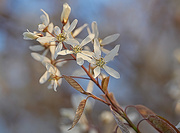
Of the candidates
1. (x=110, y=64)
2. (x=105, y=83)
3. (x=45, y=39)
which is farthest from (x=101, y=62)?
(x=110, y=64)

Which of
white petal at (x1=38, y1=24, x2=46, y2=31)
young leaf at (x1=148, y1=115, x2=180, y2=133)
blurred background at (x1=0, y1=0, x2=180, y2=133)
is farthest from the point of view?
blurred background at (x1=0, y1=0, x2=180, y2=133)

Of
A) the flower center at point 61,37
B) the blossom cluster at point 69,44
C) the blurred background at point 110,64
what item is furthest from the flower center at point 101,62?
the blurred background at point 110,64

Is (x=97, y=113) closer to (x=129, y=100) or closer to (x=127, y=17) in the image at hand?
(x=129, y=100)

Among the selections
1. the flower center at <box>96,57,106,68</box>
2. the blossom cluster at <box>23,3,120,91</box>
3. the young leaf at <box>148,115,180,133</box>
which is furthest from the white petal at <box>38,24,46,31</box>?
the young leaf at <box>148,115,180,133</box>

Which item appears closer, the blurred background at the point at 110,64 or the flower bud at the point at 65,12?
the flower bud at the point at 65,12

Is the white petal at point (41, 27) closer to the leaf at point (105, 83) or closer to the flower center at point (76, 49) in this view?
the flower center at point (76, 49)

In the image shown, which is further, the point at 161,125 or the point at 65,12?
the point at 65,12

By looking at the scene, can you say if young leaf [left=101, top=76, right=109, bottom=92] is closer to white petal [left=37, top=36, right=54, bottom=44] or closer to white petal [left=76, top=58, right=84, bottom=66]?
white petal [left=76, top=58, right=84, bottom=66]

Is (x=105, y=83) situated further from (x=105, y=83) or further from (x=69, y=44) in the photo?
(x=69, y=44)

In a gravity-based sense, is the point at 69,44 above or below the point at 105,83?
above
